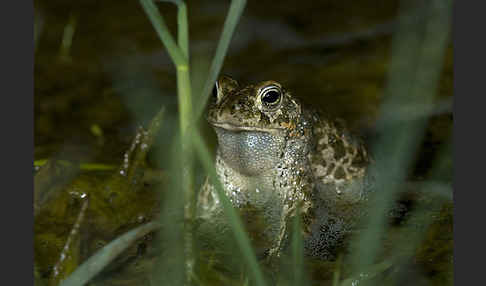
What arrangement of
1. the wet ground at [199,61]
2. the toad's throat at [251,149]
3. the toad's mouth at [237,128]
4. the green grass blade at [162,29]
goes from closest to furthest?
the green grass blade at [162,29], the toad's mouth at [237,128], the toad's throat at [251,149], the wet ground at [199,61]

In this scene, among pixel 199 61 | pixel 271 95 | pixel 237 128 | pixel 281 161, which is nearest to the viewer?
pixel 237 128

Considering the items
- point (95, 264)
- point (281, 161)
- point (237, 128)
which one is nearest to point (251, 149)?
point (281, 161)

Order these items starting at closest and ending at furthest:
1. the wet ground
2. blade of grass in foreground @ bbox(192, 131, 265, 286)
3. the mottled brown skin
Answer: blade of grass in foreground @ bbox(192, 131, 265, 286), the mottled brown skin, the wet ground

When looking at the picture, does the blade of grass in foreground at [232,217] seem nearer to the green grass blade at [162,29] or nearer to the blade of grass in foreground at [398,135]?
the blade of grass in foreground at [398,135]

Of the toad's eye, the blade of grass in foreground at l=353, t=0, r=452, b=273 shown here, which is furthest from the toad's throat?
the blade of grass in foreground at l=353, t=0, r=452, b=273

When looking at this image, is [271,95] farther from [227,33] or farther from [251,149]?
[227,33]

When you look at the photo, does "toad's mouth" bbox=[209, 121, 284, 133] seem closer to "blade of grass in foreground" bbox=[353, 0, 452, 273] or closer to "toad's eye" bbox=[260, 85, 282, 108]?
"toad's eye" bbox=[260, 85, 282, 108]

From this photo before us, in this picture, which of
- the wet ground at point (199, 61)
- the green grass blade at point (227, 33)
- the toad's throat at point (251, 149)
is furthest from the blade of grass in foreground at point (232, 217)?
the wet ground at point (199, 61)
